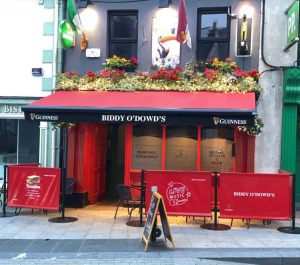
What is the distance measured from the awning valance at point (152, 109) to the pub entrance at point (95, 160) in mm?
1494

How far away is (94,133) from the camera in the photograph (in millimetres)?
12234

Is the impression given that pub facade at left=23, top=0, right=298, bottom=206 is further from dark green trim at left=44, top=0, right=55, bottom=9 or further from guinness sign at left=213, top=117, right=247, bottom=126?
guinness sign at left=213, top=117, right=247, bottom=126

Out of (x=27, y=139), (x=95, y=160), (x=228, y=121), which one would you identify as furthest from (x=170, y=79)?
(x=27, y=139)

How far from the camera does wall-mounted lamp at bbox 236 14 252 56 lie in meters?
11.2

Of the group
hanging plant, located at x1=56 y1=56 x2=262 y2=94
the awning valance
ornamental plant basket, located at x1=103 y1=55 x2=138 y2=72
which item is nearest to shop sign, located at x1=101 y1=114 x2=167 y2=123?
the awning valance

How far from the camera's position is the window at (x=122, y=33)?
12102 millimetres

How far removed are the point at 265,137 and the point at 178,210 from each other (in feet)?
10.3

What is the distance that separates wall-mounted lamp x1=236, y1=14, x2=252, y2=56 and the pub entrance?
170 inches

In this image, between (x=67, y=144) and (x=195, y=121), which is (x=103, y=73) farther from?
(x=195, y=121)

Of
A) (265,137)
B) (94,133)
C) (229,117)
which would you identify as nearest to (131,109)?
(229,117)

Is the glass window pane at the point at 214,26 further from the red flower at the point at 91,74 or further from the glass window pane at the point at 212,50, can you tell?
the red flower at the point at 91,74

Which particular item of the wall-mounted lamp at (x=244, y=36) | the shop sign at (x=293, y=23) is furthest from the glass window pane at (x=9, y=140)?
the shop sign at (x=293, y=23)

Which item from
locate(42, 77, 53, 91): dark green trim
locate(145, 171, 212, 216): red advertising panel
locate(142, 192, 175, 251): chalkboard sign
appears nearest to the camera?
locate(142, 192, 175, 251): chalkboard sign

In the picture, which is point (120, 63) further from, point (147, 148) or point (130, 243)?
point (130, 243)
